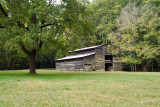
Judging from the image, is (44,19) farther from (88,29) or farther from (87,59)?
(87,59)

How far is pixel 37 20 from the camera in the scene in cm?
2323

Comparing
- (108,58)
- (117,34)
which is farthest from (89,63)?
(117,34)

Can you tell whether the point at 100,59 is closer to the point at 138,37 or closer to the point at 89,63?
the point at 89,63

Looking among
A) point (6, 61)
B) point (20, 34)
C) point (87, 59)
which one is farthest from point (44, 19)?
point (6, 61)

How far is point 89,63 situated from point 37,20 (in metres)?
20.1

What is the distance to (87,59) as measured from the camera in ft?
135

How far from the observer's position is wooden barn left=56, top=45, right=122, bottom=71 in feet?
133

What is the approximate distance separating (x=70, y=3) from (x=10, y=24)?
23.6 ft

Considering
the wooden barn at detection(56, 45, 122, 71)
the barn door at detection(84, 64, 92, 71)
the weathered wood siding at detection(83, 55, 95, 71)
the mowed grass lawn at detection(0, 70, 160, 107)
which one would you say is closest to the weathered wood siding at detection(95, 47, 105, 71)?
the wooden barn at detection(56, 45, 122, 71)

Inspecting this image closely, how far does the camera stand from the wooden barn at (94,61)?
4066cm

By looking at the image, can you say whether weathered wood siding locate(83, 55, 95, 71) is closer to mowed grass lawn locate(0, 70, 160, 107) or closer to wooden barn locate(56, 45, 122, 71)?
wooden barn locate(56, 45, 122, 71)

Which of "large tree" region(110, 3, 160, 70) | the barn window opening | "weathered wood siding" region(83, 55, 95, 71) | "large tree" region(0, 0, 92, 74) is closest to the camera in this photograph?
"large tree" region(0, 0, 92, 74)

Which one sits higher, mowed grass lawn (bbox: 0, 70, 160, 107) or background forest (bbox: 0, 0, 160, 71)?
background forest (bbox: 0, 0, 160, 71)

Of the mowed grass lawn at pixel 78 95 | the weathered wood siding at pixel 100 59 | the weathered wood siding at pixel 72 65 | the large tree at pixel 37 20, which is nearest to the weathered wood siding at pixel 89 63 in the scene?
the weathered wood siding at pixel 72 65
